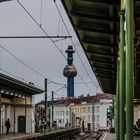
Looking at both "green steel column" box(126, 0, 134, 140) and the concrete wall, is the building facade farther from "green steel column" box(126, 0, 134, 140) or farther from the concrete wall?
"green steel column" box(126, 0, 134, 140)

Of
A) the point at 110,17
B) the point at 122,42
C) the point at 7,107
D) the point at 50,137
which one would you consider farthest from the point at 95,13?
the point at 7,107

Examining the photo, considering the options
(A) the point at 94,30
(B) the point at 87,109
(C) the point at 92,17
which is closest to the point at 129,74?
(C) the point at 92,17

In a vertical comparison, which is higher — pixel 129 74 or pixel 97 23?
pixel 97 23

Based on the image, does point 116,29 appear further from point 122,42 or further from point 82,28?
point 122,42

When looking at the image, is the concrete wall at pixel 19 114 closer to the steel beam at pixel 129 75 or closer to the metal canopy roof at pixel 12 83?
the metal canopy roof at pixel 12 83

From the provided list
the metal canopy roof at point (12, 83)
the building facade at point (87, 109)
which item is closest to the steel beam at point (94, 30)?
the metal canopy roof at point (12, 83)

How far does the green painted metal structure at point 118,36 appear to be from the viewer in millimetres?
8750

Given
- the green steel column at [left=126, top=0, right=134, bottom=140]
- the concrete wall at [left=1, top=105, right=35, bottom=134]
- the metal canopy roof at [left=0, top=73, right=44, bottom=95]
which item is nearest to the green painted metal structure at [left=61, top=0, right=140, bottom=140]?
the green steel column at [left=126, top=0, right=134, bottom=140]

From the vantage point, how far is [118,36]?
59.8ft

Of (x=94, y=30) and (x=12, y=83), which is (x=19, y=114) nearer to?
(x=12, y=83)

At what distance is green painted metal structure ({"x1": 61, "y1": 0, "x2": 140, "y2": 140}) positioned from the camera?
8750 millimetres

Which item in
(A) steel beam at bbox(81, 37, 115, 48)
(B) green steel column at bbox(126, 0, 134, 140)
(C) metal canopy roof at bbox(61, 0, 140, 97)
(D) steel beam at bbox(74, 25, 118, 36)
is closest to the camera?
(B) green steel column at bbox(126, 0, 134, 140)

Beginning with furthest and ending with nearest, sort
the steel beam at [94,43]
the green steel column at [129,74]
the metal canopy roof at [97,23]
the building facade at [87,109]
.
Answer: the building facade at [87,109], the steel beam at [94,43], the metal canopy roof at [97,23], the green steel column at [129,74]

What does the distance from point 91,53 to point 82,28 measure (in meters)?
6.46
